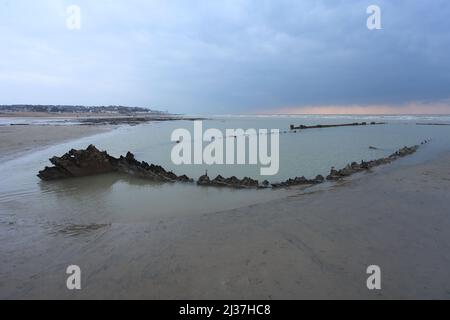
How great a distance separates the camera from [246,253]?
4.53 metres

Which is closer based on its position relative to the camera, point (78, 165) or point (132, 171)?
point (78, 165)

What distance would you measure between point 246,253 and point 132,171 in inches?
327

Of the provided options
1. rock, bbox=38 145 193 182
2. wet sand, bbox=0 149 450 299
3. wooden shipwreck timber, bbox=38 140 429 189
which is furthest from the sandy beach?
rock, bbox=38 145 193 182

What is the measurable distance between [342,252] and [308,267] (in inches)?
30.2

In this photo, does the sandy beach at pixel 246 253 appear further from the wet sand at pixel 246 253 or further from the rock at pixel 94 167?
the rock at pixel 94 167

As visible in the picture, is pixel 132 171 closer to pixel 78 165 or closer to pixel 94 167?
pixel 94 167

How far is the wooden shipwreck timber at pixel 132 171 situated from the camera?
984 centimetres

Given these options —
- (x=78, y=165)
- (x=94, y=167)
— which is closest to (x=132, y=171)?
(x=94, y=167)

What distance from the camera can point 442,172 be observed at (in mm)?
11375

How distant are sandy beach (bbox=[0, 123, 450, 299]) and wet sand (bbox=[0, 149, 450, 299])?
0.01 metres

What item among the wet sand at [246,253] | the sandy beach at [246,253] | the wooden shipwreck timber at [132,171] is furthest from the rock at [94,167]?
the wet sand at [246,253]

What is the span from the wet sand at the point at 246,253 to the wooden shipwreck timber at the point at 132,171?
262cm

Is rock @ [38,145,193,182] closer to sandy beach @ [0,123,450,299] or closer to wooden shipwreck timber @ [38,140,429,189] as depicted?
wooden shipwreck timber @ [38,140,429,189]
